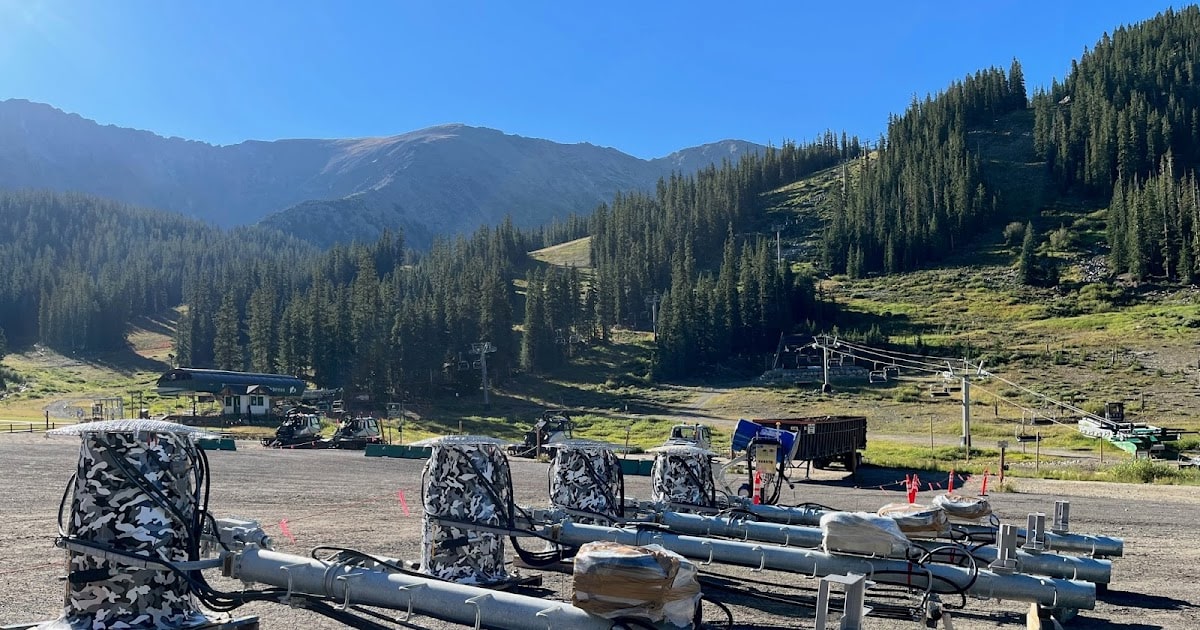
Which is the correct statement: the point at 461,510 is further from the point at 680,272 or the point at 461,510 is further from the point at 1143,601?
the point at 680,272

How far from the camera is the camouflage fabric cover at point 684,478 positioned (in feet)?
51.9

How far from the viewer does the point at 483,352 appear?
317 feet

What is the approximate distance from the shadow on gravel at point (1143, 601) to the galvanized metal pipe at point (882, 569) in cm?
389

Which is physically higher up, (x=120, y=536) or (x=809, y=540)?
(x=120, y=536)

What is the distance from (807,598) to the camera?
12055mm

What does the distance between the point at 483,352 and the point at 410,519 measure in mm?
76769

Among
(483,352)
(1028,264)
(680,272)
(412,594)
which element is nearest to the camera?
(412,594)

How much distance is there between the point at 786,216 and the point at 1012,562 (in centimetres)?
18833

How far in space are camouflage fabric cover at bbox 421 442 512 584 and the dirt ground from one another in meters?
0.74

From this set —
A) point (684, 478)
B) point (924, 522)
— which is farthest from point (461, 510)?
Result: point (924, 522)

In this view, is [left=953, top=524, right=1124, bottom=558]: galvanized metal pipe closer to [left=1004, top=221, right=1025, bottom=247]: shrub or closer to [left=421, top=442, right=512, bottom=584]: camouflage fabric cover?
[left=421, top=442, right=512, bottom=584]: camouflage fabric cover

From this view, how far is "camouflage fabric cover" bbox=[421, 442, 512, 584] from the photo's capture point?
1048 centimetres

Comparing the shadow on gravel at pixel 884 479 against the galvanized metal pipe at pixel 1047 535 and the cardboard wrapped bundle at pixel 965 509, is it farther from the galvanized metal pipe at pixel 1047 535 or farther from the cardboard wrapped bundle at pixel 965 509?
the cardboard wrapped bundle at pixel 965 509

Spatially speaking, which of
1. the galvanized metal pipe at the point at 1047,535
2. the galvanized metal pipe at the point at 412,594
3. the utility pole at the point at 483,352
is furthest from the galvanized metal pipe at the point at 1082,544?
the utility pole at the point at 483,352
